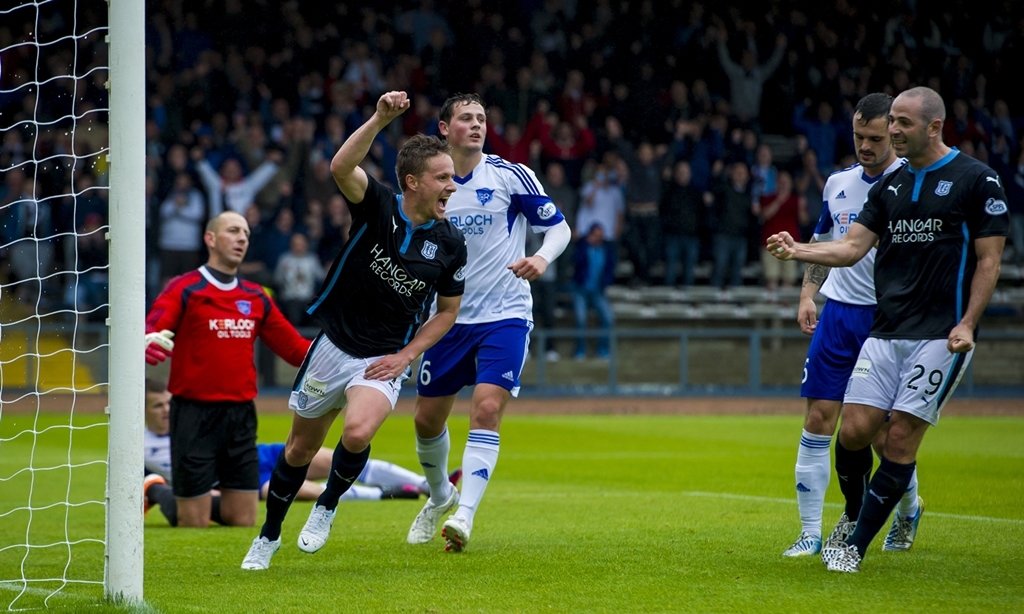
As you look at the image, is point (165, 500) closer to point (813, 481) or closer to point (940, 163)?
point (813, 481)

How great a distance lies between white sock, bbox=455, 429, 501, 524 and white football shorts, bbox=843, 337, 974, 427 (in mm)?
2003

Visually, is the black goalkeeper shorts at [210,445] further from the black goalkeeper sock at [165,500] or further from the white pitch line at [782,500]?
the white pitch line at [782,500]

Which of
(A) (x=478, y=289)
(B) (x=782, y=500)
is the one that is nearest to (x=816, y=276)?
(A) (x=478, y=289)

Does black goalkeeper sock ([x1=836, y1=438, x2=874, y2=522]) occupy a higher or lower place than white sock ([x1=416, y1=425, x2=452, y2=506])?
higher

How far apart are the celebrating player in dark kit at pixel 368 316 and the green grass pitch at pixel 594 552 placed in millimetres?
438

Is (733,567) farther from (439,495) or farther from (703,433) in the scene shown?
(703,433)

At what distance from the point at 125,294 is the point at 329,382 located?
1.42 meters

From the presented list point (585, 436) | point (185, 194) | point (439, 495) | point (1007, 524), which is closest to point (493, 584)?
point (439, 495)

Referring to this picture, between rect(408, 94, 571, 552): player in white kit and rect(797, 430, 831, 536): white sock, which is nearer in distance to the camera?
rect(797, 430, 831, 536): white sock

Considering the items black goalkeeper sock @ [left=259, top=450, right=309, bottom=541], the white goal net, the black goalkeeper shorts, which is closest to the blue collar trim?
black goalkeeper sock @ [left=259, top=450, right=309, bottom=541]

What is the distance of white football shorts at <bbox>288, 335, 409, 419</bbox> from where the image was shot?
591cm

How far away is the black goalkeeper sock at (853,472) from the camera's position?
20.3ft

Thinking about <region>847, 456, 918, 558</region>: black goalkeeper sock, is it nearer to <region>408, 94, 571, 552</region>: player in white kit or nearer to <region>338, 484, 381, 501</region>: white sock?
<region>408, 94, 571, 552</region>: player in white kit

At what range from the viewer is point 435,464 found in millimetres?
7227
